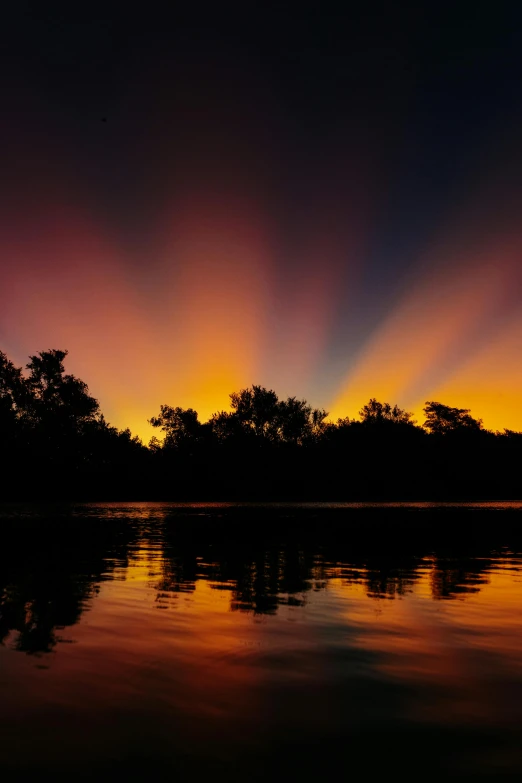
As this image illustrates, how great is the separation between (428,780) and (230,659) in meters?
4.74

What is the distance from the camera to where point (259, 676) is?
30.1 ft

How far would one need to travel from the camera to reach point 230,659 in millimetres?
10109

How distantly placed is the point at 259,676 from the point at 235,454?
169m

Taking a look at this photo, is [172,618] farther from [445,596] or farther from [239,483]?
[239,483]

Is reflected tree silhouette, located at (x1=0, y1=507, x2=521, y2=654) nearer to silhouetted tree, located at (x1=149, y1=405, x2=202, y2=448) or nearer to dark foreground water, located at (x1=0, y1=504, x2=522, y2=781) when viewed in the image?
Answer: dark foreground water, located at (x1=0, y1=504, x2=522, y2=781)

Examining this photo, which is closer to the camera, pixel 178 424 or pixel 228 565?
pixel 228 565

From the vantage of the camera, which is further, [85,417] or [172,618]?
[85,417]

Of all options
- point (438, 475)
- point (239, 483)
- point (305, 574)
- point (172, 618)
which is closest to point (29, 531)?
point (305, 574)

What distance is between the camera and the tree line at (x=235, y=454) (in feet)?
467

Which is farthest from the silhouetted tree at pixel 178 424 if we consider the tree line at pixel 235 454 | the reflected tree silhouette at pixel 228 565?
the reflected tree silhouette at pixel 228 565

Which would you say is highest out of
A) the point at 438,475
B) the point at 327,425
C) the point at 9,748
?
the point at 327,425

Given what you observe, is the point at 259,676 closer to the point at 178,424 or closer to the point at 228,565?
the point at 228,565

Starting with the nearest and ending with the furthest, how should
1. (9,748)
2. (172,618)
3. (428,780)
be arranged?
1. (428,780)
2. (9,748)
3. (172,618)

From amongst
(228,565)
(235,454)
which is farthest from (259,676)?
(235,454)
